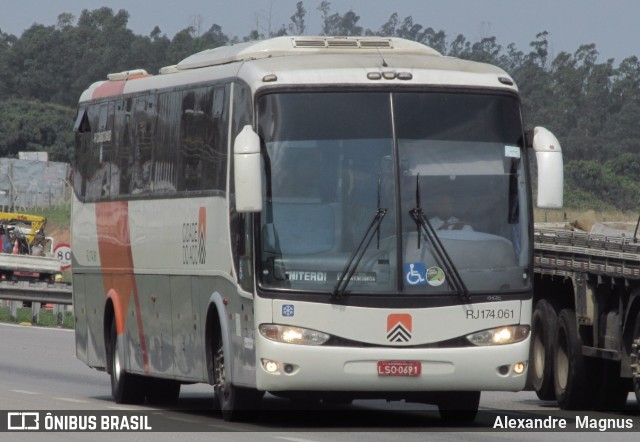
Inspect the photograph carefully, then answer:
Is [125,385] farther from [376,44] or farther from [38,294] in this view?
[38,294]

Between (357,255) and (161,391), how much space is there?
5583mm

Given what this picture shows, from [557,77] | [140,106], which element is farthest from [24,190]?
[140,106]

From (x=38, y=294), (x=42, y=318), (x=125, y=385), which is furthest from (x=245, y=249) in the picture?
(x=42, y=318)

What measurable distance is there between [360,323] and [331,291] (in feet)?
1.14

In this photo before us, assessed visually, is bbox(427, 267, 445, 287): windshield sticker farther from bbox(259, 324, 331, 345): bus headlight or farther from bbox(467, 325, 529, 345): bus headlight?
bbox(259, 324, 331, 345): bus headlight

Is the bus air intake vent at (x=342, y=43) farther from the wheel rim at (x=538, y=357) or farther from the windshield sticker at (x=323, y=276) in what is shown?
the wheel rim at (x=538, y=357)

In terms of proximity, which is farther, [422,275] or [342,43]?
[342,43]

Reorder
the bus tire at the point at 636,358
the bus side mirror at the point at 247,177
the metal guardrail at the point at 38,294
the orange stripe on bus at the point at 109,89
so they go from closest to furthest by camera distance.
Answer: the bus side mirror at the point at 247,177 < the bus tire at the point at 636,358 < the orange stripe on bus at the point at 109,89 < the metal guardrail at the point at 38,294

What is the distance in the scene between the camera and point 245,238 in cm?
1475

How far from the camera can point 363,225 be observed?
1443cm

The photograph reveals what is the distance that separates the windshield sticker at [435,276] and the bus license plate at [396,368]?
69 cm

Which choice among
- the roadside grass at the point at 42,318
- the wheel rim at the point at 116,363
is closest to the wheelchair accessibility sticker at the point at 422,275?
the wheel rim at the point at 116,363

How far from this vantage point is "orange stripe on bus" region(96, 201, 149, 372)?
60.4 ft

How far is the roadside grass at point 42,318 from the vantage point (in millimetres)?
A: 38797
